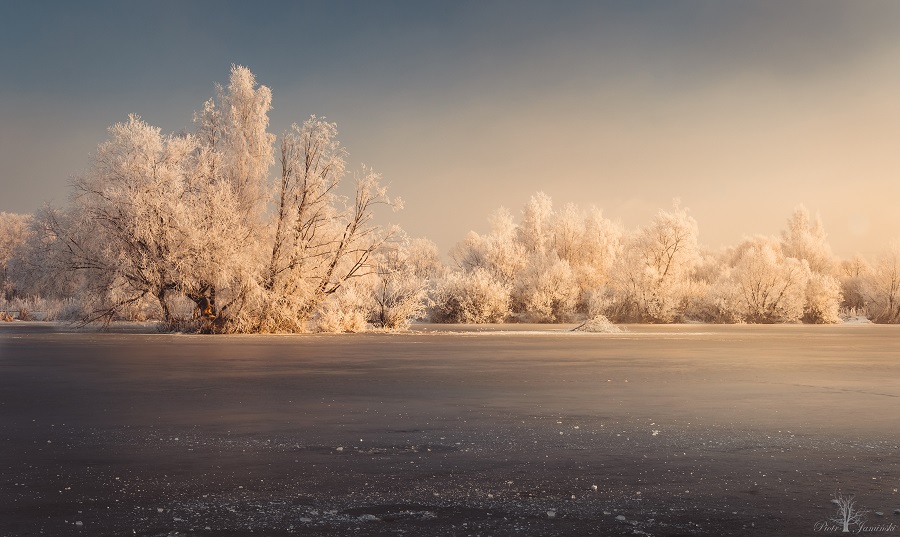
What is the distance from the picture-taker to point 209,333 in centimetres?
3130

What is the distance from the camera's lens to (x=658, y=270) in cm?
5600

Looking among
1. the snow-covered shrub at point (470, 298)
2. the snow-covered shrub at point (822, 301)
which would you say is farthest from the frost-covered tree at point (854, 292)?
the snow-covered shrub at point (470, 298)

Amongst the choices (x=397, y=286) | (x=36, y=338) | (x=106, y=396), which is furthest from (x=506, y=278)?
(x=106, y=396)

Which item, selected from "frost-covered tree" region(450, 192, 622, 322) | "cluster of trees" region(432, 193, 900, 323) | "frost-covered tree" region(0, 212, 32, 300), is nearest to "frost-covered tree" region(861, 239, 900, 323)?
"cluster of trees" region(432, 193, 900, 323)

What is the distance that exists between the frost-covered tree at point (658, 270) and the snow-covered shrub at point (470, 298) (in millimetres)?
8298

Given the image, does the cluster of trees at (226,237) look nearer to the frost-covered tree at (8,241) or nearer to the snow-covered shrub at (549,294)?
the snow-covered shrub at (549,294)

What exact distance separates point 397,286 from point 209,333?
27.3ft

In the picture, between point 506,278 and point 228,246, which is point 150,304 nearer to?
point 228,246

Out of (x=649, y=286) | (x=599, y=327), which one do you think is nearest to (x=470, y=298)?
(x=649, y=286)

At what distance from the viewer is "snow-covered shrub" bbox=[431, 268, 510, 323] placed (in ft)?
163

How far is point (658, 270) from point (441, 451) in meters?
50.9

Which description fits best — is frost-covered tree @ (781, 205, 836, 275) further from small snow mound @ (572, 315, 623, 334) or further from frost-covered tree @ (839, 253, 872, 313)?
small snow mound @ (572, 315, 623, 334)

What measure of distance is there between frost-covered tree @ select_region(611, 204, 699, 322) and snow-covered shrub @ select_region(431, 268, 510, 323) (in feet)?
27.2

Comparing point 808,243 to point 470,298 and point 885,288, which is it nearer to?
point 885,288
